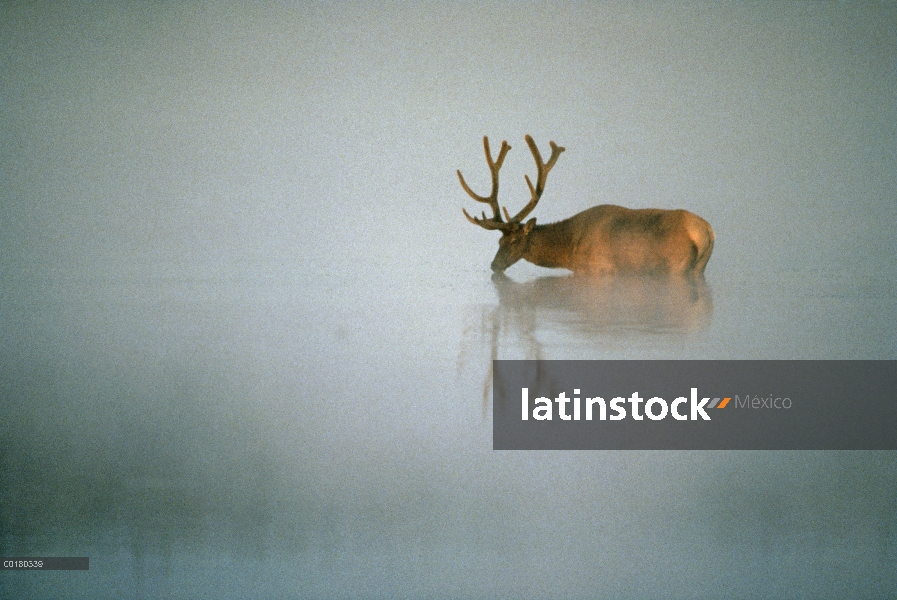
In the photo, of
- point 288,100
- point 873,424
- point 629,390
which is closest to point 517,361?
point 629,390

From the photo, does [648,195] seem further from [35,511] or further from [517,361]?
[35,511]

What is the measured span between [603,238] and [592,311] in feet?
3.43

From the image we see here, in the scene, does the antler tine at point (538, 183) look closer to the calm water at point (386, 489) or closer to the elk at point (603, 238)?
the elk at point (603, 238)

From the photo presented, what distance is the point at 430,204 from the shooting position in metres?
4.29

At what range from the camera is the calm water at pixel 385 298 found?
50.1 inches
